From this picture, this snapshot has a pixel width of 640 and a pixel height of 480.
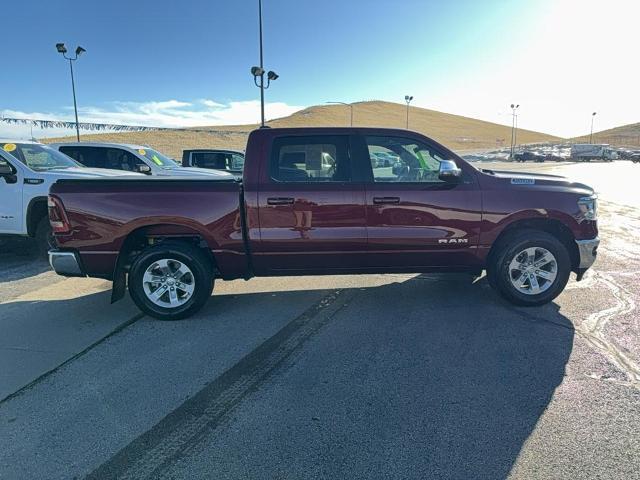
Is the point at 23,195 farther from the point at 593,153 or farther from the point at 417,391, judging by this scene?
the point at 593,153

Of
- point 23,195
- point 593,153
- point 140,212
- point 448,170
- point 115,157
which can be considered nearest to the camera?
point 448,170

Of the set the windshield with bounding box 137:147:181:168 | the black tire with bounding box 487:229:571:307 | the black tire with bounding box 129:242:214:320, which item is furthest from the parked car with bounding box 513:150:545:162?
the black tire with bounding box 129:242:214:320

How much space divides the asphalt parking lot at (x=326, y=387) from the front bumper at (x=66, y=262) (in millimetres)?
535

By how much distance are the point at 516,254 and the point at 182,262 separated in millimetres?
3455

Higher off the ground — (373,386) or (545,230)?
(545,230)

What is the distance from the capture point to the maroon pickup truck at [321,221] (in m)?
4.55

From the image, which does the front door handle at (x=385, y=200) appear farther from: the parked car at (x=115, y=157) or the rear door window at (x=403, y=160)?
the parked car at (x=115, y=157)

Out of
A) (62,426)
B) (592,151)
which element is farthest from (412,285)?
(592,151)

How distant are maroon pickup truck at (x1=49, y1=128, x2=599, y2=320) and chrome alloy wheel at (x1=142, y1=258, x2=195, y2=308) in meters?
0.01

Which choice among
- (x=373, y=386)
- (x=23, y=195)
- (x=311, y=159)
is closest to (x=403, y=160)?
(x=311, y=159)

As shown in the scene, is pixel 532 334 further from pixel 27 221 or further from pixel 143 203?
pixel 27 221

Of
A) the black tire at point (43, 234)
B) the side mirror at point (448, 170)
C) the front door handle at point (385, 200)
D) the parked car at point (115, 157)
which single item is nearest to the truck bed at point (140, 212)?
the front door handle at point (385, 200)

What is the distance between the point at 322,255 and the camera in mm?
4727

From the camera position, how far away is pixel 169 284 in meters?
4.70
